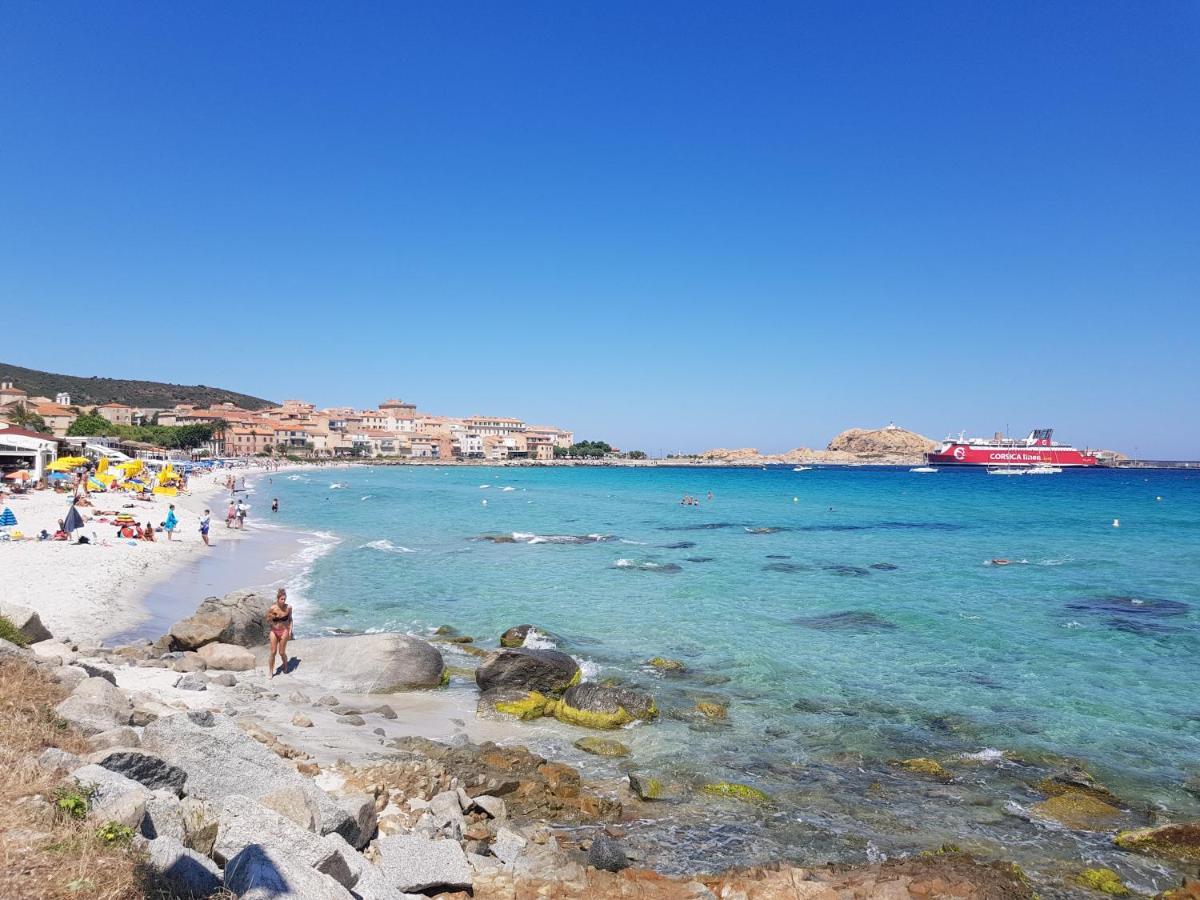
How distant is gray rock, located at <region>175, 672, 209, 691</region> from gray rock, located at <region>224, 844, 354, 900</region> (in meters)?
8.53

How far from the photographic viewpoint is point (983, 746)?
11664 millimetres

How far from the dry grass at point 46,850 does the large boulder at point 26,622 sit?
670cm

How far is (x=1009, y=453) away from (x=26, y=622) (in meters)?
164

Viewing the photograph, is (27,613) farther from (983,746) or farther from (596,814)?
(983,746)

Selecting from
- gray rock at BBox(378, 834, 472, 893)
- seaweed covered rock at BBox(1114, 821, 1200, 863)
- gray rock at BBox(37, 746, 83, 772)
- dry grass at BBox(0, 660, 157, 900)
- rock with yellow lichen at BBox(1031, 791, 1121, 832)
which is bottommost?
rock with yellow lichen at BBox(1031, 791, 1121, 832)

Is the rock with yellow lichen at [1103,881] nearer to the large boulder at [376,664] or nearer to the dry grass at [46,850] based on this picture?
the dry grass at [46,850]

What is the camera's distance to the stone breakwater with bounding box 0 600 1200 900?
519 cm

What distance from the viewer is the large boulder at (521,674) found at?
1333cm

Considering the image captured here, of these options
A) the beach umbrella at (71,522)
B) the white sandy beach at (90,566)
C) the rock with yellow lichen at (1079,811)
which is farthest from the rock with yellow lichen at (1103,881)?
the beach umbrella at (71,522)

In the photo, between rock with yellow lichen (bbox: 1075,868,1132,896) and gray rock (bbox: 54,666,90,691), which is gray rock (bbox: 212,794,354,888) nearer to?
gray rock (bbox: 54,666,90,691)

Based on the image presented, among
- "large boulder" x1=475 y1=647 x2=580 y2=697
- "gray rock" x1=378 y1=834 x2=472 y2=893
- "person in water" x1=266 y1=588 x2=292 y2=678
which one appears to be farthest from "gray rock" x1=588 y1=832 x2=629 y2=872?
"person in water" x1=266 y1=588 x2=292 y2=678

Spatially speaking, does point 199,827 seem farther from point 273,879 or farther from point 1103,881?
point 1103,881

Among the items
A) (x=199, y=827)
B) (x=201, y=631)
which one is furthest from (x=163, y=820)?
(x=201, y=631)

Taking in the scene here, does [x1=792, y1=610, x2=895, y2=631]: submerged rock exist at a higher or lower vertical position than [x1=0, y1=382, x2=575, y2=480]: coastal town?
lower
